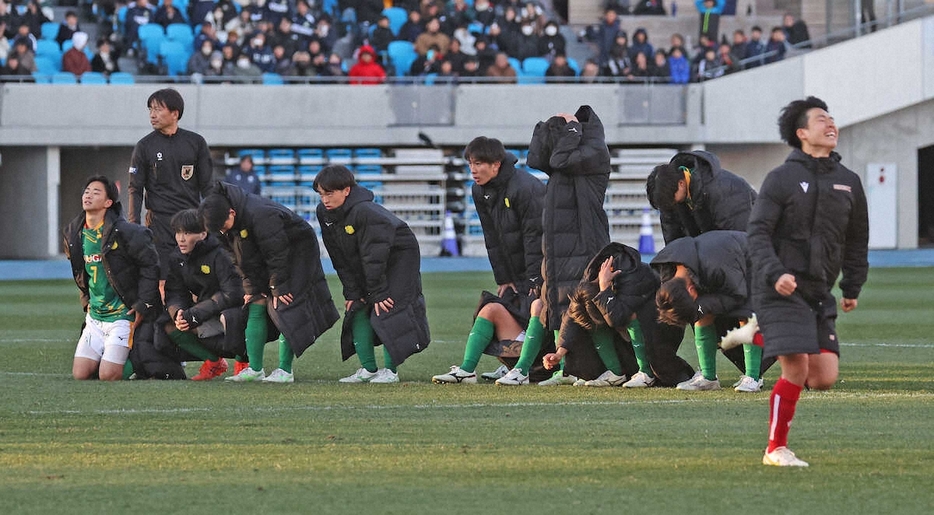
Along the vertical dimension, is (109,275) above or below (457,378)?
above

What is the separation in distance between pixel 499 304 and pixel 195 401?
253 cm

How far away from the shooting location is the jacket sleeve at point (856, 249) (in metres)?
7.47

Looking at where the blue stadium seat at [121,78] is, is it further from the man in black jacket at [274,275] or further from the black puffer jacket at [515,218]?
the black puffer jacket at [515,218]

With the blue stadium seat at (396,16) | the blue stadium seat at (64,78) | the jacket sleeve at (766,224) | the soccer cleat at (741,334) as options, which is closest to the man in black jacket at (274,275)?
the soccer cleat at (741,334)

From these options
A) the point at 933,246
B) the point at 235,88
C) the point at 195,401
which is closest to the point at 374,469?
the point at 195,401

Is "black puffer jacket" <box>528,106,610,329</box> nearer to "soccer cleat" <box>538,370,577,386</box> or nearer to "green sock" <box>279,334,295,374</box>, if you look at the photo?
"soccer cleat" <box>538,370,577,386</box>

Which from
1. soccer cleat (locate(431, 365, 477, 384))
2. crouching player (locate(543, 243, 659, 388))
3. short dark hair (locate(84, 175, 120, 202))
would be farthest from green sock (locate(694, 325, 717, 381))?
short dark hair (locate(84, 175, 120, 202))

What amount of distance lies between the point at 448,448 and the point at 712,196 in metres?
3.67

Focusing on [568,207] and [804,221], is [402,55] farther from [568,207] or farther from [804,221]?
[804,221]

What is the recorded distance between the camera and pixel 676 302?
10.2 m

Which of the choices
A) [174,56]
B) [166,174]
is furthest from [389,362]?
[174,56]

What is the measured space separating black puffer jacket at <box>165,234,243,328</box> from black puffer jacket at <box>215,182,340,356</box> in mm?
163

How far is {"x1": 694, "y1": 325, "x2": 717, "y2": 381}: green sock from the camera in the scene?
1061 cm

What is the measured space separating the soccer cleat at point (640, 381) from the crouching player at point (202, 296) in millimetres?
2787
